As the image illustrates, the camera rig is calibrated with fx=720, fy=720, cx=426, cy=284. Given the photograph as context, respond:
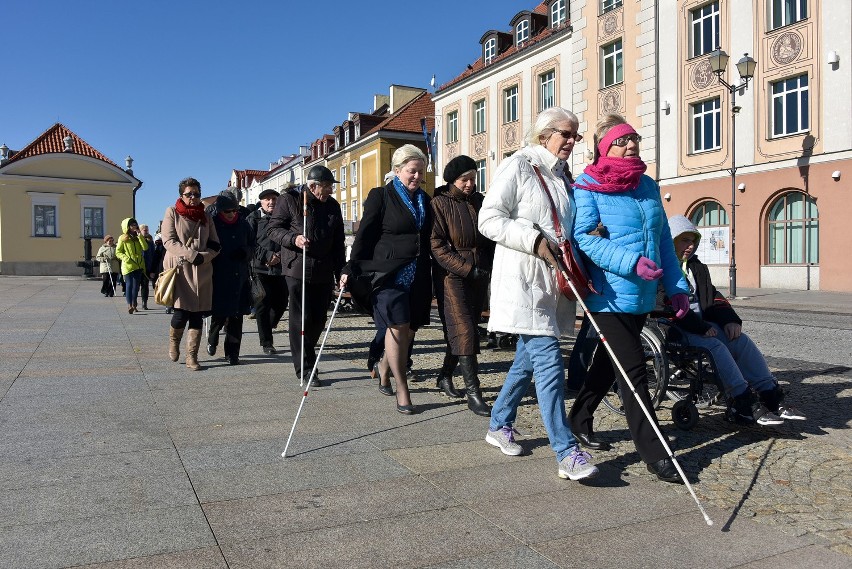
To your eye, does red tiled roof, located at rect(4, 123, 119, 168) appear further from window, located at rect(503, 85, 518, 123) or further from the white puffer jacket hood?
the white puffer jacket hood

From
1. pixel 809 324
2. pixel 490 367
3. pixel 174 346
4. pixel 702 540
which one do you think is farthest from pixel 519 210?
pixel 809 324

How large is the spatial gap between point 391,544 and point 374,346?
12.5 feet

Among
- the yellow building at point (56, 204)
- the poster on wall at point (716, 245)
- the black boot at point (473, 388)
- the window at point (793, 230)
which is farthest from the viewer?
the yellow building at point (56, 204)

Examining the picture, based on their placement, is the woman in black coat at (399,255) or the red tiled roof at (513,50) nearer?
the woman in black coat at (399,255)

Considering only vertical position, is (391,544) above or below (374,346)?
below

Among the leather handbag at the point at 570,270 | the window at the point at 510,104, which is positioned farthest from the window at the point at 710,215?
Result: the leather handbag at the point at 570,270

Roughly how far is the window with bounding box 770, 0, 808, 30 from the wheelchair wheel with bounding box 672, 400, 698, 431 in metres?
21.0

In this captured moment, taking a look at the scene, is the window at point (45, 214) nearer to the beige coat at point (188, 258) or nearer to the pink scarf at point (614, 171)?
the beige coat at point (188, 258)

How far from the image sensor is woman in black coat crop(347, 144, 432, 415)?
5.39 m

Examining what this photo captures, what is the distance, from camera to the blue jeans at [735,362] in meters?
4.64

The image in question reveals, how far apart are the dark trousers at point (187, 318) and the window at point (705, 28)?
22170 mm

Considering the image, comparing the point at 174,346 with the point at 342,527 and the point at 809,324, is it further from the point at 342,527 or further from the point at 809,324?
the point at 809,324

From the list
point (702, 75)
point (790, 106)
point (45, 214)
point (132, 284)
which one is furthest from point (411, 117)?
point (132, 284)

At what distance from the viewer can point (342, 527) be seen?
301cm
